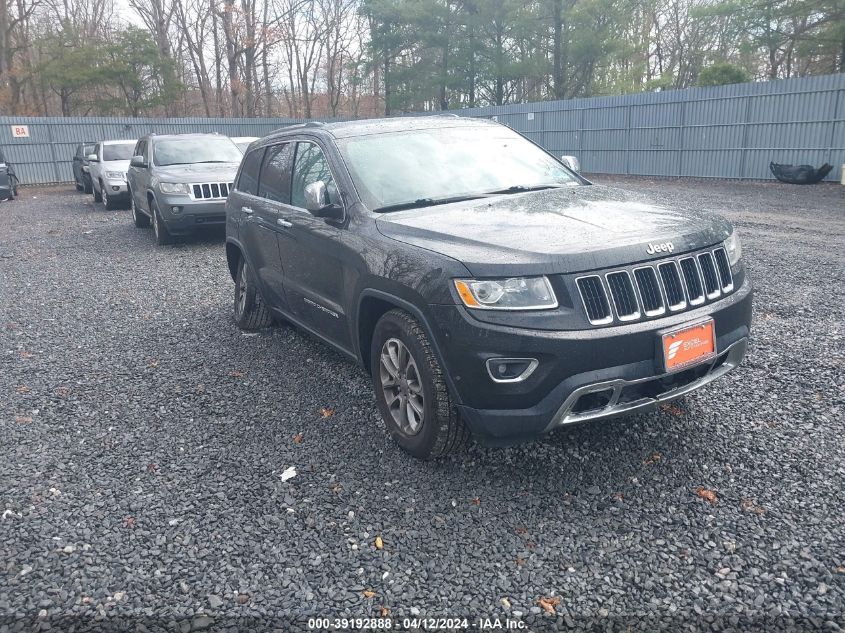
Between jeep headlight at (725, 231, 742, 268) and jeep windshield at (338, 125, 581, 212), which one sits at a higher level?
jeep windshield at (338, 125, 581, 212)

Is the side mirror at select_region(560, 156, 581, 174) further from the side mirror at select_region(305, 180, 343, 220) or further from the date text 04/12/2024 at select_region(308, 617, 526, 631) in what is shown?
the date text 04/12/2024 at select_region(308, 617, 526, 631)

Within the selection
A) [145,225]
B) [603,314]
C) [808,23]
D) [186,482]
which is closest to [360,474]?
[186,482]

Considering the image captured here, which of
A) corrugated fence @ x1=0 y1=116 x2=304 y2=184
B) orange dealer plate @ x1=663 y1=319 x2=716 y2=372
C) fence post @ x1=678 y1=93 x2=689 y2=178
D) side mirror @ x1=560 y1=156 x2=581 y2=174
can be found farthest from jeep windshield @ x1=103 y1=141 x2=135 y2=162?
orange dealer plate @ x1=663 y1=319 x2=716 y2=372

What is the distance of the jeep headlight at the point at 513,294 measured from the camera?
292 centimetres

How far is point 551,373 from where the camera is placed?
2.88 meters

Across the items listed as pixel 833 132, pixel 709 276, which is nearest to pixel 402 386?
pixel 709 276

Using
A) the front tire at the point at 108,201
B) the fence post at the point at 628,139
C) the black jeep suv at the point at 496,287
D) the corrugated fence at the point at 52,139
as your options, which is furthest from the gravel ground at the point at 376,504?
the corrugated fence at the point at 52,139

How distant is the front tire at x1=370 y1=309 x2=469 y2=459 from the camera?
320 centimetres

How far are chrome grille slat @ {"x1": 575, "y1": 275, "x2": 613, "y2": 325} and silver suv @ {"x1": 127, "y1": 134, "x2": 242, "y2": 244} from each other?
8.36m

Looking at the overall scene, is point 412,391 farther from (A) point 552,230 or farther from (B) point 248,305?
(B) point 248,305

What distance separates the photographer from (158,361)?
17.6ft

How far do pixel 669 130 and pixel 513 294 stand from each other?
1999cm

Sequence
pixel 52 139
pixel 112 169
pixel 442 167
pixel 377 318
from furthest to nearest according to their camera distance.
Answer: pixel 52 139, pixel 112 169, pixel 442 167, pixel 377 318

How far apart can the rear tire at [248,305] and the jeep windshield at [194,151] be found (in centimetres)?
602
